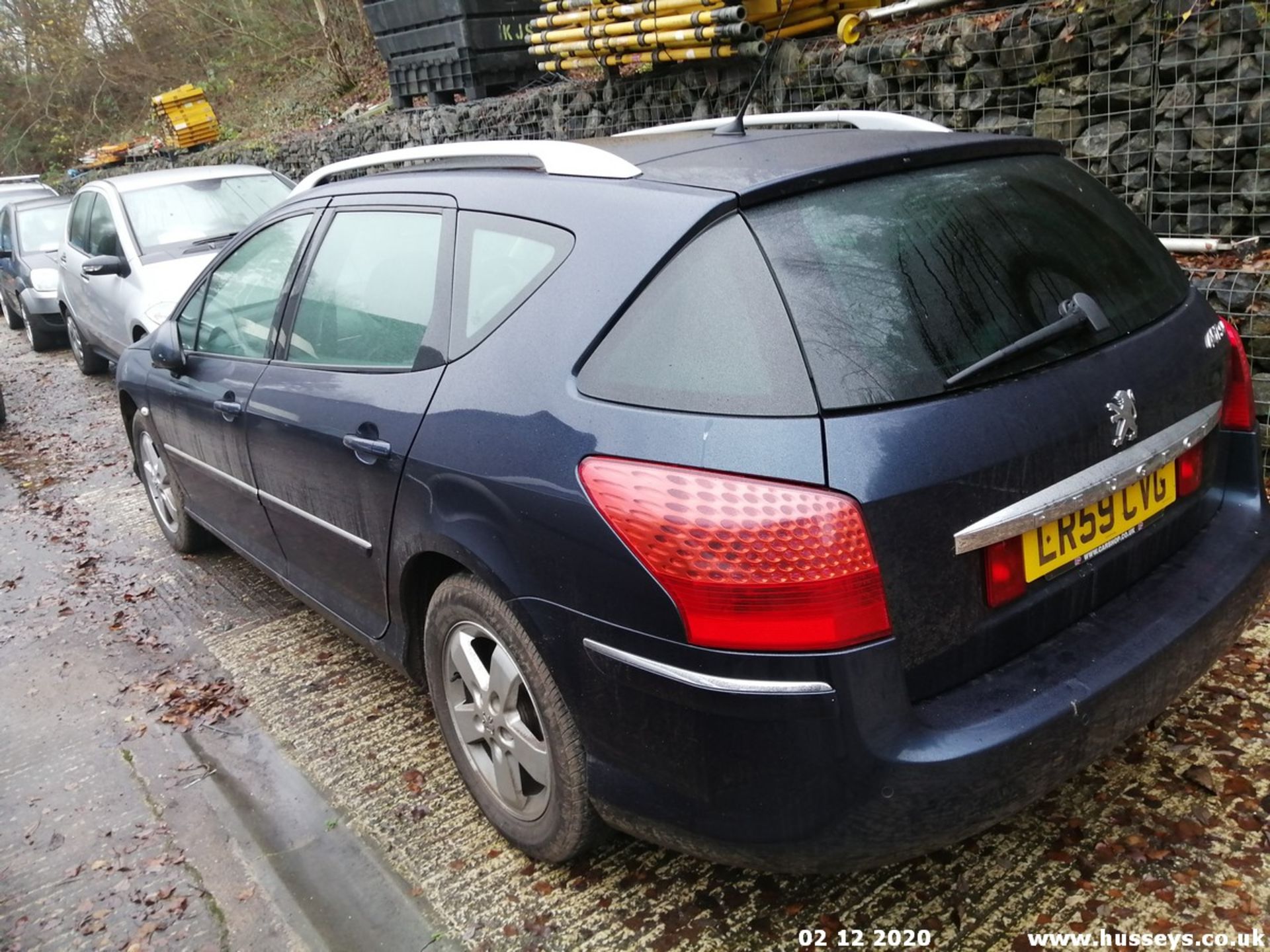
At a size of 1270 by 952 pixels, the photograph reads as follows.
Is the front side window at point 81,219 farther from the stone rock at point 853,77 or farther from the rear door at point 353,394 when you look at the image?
the rear door at point 353,394

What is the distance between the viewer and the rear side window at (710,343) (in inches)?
80.1

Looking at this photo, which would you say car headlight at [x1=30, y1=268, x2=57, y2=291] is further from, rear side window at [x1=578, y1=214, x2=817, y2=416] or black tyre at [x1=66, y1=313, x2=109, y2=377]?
rear side window at [x1=578, y1=214, x2=817, y2=416]

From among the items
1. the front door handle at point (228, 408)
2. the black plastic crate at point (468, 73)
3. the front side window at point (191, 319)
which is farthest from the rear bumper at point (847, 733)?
the black plastic crate at point (468, 73)

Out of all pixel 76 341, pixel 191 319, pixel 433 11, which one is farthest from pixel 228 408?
pixel 433 11

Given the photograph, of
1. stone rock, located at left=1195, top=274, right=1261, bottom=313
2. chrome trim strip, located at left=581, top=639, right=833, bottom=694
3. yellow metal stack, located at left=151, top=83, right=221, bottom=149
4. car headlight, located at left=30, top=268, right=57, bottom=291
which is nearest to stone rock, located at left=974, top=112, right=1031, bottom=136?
stone rock, located at left=1195, top=274, right=1261, bottom=313

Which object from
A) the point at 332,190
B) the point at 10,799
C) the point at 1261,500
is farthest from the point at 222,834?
the point at 1261,500

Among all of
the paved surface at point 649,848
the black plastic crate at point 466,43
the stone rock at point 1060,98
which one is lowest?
the paved surface at point 649,848

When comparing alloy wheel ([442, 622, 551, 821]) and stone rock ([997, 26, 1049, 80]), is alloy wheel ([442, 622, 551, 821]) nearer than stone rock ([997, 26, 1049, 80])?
Yes

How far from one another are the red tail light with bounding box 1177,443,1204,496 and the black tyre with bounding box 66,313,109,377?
10136 mm

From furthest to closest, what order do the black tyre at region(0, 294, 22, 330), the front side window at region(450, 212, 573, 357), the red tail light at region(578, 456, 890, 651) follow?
the black tyre at region(0, 294, 22, 330)
the front side window at region(450, 212, 573, 357)
the red tail light at region(578, 456, 890, 651)

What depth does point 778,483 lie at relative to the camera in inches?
77.4

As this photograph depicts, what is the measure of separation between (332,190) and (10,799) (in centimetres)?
234

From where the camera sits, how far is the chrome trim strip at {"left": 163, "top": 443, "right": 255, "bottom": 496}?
155 inches

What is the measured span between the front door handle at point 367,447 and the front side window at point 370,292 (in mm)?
226
